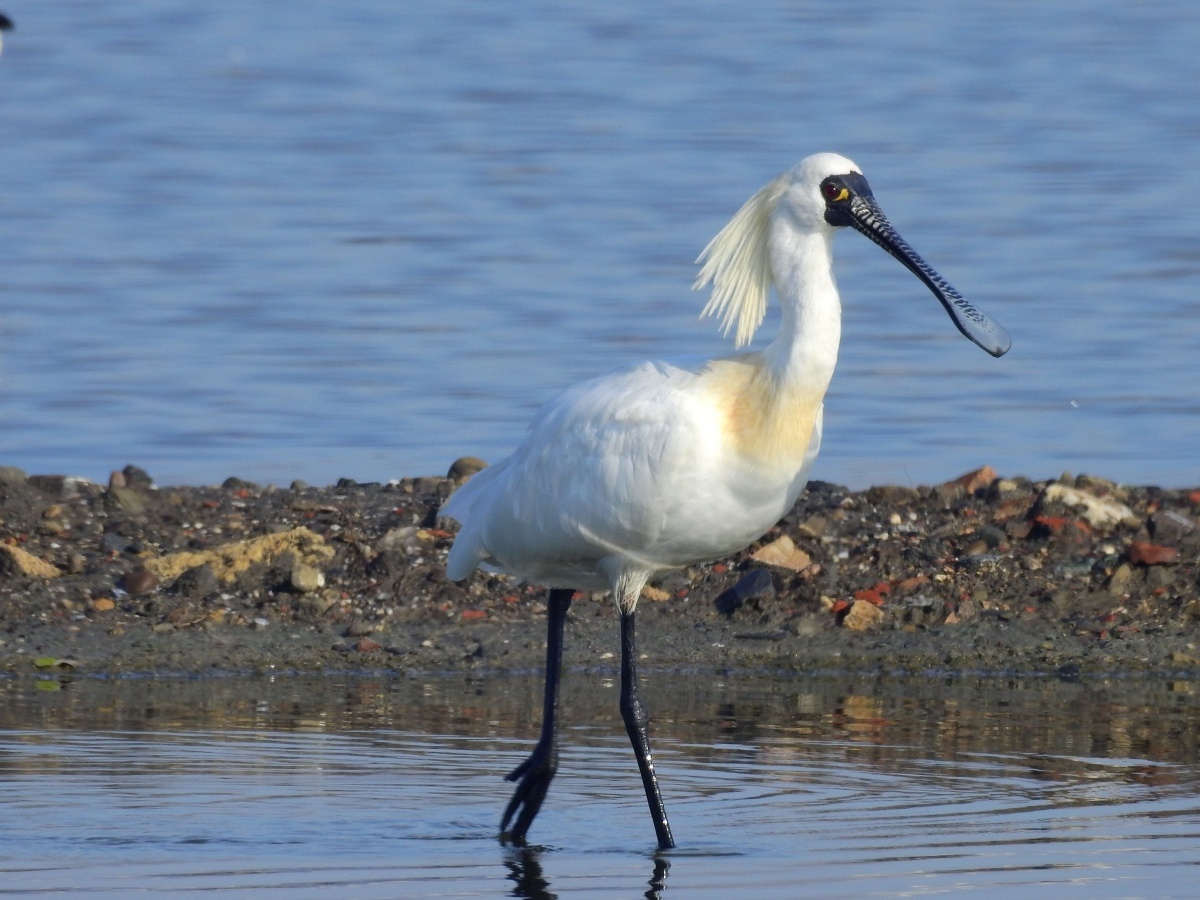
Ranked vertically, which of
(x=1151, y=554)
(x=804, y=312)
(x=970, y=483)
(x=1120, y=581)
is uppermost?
(x=804, y=312)

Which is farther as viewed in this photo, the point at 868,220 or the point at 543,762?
the point at 543,762

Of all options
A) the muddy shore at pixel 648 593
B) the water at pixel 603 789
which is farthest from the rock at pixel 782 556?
the water at pixel 603 789

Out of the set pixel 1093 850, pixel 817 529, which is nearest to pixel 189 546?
pixel 817 529

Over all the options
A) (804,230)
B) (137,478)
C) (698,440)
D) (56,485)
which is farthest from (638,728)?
(137,478)

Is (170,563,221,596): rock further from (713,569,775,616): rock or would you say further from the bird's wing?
the bird's wing

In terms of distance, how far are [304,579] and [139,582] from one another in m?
0.71

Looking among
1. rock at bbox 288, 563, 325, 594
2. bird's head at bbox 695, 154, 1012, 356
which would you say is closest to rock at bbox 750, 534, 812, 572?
rock at bbox 288, 563, 325, 594

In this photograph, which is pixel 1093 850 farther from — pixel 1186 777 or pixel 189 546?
pixel 189 546

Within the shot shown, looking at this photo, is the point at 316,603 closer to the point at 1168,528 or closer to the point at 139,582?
the point at 139,582

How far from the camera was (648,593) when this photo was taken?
10180 mm

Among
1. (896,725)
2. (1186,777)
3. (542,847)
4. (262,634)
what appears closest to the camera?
(542,847)

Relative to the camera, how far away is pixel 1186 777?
303 inches

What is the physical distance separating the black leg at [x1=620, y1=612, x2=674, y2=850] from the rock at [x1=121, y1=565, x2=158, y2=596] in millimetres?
3129

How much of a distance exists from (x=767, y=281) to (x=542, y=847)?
1966 millimetres
